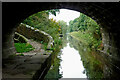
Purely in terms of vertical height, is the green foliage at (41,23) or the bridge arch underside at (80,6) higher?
the green foliage at (41,23)

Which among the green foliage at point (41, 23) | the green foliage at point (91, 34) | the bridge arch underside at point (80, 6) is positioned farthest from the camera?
the green foliage at point (41, 23)

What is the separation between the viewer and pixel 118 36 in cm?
510

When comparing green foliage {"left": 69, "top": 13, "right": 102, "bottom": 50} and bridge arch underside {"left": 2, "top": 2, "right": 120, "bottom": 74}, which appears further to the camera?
green foliage {"left": 69, "top": 13, "right": 102, "bottom": 50}

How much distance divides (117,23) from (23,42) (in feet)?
23.8

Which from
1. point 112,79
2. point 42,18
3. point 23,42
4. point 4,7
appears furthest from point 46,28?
point 112,79

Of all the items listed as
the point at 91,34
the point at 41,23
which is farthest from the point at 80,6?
the point at 41,23

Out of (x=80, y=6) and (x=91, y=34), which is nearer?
(x=80, y=6)

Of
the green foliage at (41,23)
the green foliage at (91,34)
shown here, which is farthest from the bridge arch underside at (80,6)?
the green foliage at (41,23)

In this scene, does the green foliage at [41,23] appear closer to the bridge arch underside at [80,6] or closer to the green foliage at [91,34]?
the green foliage at [91,34]

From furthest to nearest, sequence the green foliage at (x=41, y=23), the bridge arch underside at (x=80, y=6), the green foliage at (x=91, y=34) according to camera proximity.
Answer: the green foliage at (x=41, y=23)
the green foliage at (x=91, y=34)
the bridge arch underside at (x=80, y=6)

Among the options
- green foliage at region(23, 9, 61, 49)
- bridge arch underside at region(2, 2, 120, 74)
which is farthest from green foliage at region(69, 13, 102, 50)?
bridge arch underside at region(2, 2, 120, 74)

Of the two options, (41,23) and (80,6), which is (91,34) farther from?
(80,6)

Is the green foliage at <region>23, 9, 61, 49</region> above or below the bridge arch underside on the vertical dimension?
above

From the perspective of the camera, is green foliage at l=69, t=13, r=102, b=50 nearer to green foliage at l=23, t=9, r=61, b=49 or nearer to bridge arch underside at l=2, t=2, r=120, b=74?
green foliage at l=23, t=9, r=61, b=49
